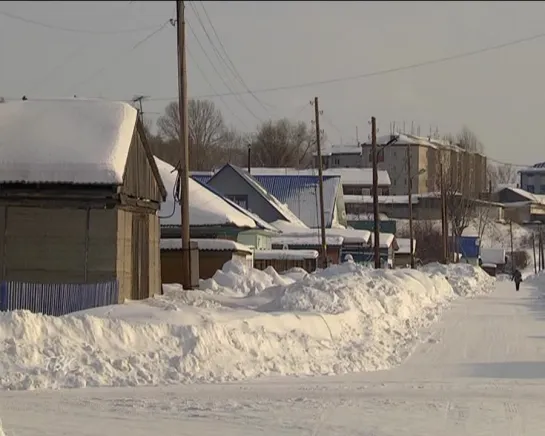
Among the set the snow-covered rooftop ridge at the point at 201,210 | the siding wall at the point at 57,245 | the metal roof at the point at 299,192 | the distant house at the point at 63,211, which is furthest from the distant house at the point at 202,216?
the metal roof at the point at 299,192

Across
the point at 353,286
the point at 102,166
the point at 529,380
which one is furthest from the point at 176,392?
the point at 353,286

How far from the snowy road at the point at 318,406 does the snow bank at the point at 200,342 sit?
2.72 feet

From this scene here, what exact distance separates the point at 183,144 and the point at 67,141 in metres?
5.08

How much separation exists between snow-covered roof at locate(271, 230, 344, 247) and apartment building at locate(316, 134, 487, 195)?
46856 millimetres

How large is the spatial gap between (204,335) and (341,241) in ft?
155

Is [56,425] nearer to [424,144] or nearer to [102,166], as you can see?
[102,166]

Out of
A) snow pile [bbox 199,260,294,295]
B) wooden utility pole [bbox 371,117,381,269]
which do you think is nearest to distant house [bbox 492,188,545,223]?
wooden utility pole [bbox 371,117,381,269]

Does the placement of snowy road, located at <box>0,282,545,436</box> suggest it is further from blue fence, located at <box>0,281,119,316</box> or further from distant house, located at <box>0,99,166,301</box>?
distant house, located at <box>0,99,166,301</box>

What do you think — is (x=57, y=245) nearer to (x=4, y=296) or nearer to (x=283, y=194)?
(x=4, y=296)

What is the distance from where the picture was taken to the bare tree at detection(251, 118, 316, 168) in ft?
387

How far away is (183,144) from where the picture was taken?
28.2 m

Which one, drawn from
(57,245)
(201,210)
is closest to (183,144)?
(57,245)

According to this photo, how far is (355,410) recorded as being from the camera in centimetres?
1191

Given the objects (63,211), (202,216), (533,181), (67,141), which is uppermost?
(533,181)
